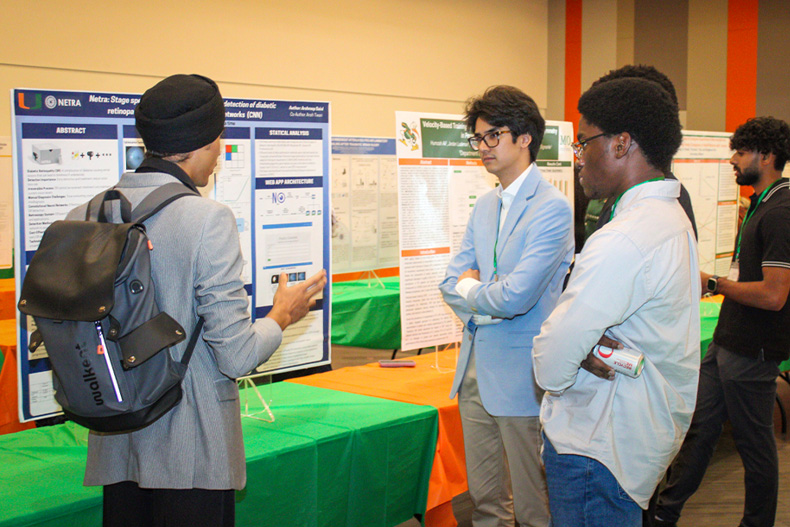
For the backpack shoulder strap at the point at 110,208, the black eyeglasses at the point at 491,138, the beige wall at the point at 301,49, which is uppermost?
the beige wall at the point at 301,49

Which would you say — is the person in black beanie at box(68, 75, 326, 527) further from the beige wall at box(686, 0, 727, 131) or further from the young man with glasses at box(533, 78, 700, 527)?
the beige wall at box(686, 0, 727, 131)

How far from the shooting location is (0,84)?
5004mm

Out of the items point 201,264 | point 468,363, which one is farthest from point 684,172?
point 201,264

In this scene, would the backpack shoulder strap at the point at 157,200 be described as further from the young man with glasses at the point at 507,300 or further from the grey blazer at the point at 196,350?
the young man with glasses at the point at 507,300

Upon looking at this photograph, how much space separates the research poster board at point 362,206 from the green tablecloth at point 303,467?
8.67 feet

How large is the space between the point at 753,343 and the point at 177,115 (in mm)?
2333

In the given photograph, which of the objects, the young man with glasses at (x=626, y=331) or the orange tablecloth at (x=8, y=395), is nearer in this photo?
the young man with glasses at (x=626, y=331)

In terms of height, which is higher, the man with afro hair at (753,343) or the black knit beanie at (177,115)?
the black knit beanie at (177,115)

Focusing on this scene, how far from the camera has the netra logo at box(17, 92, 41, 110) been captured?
6.53 feet

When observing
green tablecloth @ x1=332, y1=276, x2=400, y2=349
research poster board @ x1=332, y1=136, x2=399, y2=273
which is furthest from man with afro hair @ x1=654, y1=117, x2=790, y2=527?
research poster board @ x1=332, y1=136, x2=399, y2=273

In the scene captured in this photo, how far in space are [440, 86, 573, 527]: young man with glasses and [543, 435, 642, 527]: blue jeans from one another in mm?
658

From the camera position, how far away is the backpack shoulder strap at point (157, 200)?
1.26 meters

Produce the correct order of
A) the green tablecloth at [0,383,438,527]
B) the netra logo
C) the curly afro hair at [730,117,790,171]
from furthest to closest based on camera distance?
the curly afro hair at [730,117,790,171] < the netra logo < the green tablecloth at [0,383,438,527]

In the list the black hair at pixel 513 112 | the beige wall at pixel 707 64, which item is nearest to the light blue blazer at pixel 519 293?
the black hair at pixel 513 112
